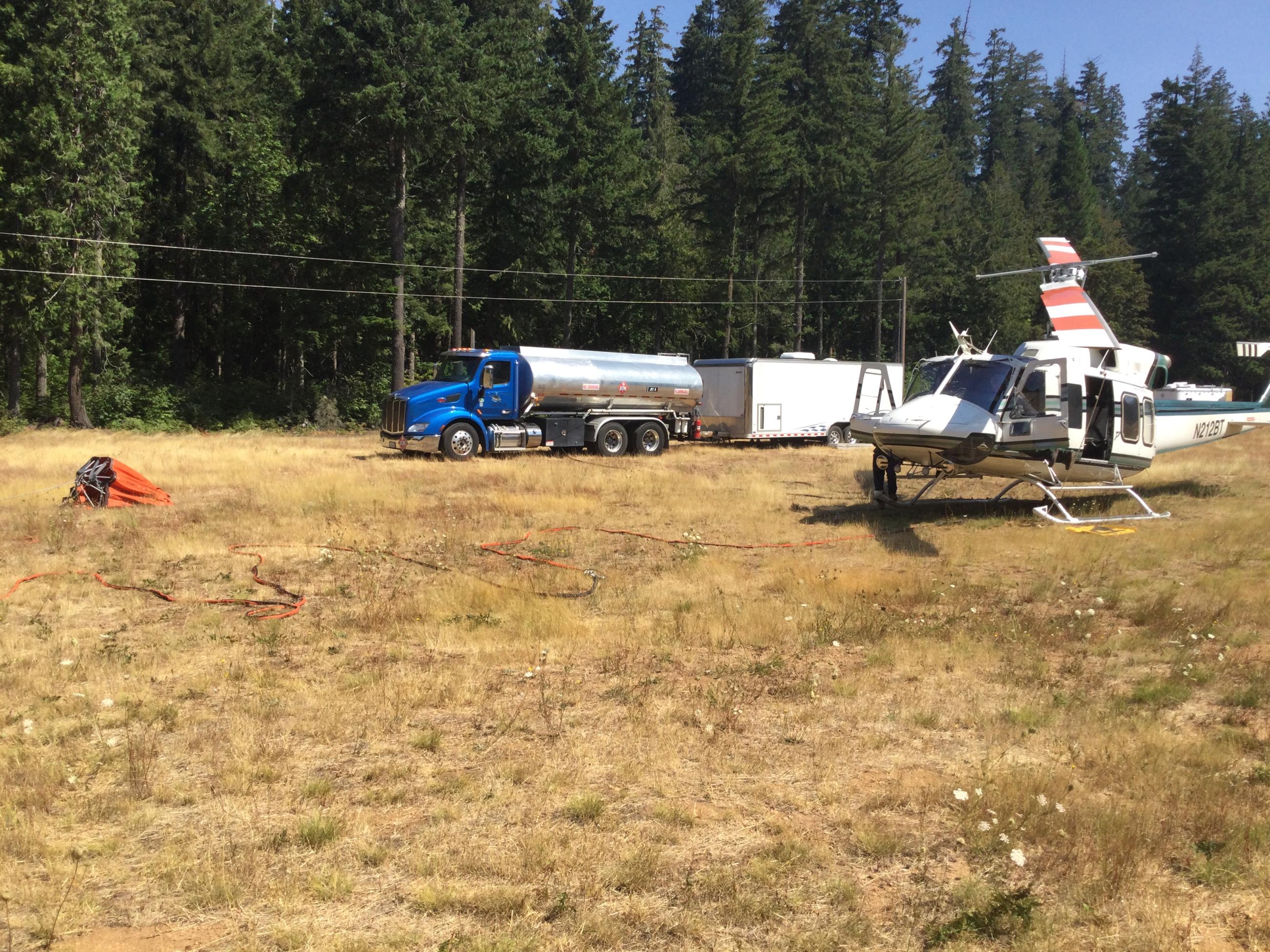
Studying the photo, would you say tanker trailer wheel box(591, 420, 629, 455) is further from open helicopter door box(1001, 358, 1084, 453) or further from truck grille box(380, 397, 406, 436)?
open helicopter door box(1001, 358, 1084, 453)

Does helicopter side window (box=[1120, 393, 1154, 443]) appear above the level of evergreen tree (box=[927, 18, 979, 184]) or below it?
below

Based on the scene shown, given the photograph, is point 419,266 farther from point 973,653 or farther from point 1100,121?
point 1100,121

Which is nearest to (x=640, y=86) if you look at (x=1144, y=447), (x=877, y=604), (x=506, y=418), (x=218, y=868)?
(x=506, y=418)

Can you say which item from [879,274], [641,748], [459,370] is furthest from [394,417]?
[879,274]

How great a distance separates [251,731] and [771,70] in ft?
150

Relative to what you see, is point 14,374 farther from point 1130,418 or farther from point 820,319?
point 820,319

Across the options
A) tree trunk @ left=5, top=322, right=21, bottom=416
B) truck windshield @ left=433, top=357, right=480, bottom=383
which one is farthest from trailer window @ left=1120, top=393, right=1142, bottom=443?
tree trunk @ left=5, top=322, right=21, bottom=416

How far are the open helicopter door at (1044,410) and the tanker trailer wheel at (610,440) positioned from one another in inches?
511

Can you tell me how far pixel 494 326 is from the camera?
4453cm

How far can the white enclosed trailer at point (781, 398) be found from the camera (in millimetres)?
27547

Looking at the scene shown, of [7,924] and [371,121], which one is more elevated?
[371,121]

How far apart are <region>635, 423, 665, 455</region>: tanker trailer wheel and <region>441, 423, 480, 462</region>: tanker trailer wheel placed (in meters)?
4.70

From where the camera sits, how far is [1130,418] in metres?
14.7

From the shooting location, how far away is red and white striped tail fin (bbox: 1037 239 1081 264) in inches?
589
